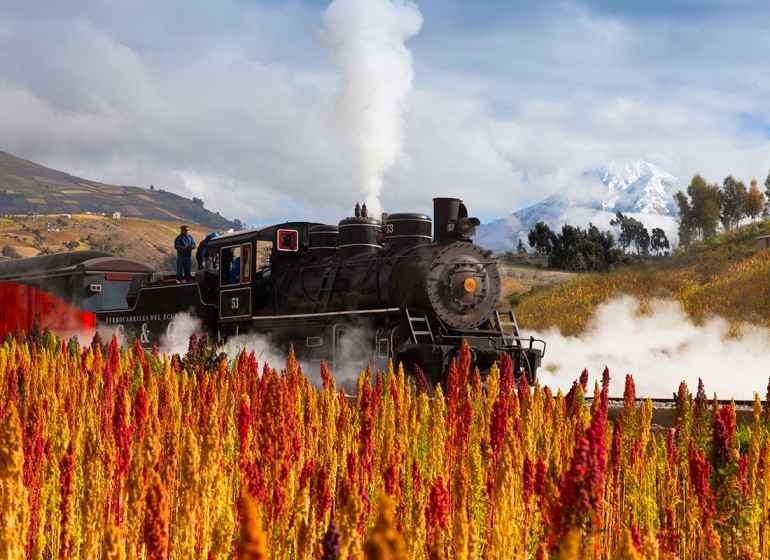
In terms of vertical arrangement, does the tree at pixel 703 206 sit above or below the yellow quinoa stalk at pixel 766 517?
above

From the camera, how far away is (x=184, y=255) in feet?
58.5

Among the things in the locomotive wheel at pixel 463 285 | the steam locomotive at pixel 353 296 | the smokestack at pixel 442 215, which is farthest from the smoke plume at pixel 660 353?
the smokestack at pixel 442 215

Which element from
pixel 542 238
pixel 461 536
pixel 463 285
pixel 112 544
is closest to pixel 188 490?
pixel 112 544

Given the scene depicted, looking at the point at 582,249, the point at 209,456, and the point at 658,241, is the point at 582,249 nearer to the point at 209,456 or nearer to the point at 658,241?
the point at 658,241

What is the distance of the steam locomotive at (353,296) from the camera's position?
13.4 metres

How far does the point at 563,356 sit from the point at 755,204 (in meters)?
56.0

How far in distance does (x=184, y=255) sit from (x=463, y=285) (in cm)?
698

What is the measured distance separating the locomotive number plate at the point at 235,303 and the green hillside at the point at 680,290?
12658 millimetres

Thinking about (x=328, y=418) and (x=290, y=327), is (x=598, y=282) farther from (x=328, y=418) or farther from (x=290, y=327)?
(x=328, y=418)

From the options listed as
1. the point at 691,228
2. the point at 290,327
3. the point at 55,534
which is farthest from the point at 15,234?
the point at 55,534

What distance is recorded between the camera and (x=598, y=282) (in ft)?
101

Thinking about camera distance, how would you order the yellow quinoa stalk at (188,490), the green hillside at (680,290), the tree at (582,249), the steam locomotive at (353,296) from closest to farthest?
the yellow quinoa stalk at (188,490) < the steam locomotive at (353,296) < the green hillside at (680,290) < the tree at (582,249)

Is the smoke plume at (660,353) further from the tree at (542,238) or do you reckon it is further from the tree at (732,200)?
the tree at (732,200)

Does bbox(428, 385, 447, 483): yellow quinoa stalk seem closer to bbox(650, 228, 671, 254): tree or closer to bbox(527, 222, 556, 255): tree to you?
bbox(527, 222, 556, 255): tree
